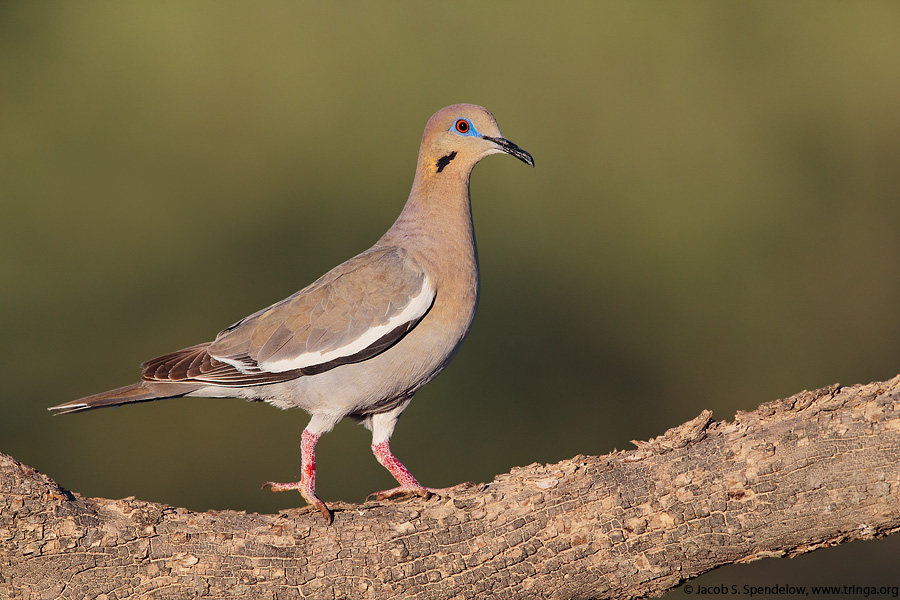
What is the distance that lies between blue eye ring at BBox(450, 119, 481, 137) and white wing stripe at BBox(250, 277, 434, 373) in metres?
0.69

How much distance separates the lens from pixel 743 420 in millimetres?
3088

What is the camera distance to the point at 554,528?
303 cm

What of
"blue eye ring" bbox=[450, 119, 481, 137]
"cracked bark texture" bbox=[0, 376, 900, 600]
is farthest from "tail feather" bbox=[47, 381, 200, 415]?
"blue eye ring" bbox=[450, 119, 481, 137]

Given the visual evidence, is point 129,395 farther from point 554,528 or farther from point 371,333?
point 554,528

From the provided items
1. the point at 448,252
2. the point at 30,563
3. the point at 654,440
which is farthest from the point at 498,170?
the point at 30,563

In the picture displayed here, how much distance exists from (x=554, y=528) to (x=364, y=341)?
107cm

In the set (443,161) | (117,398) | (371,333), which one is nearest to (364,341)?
(371,333)

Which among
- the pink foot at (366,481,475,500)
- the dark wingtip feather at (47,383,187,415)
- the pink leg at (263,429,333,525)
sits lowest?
the pink foot at (366,481,475,500)

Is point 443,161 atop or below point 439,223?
atop

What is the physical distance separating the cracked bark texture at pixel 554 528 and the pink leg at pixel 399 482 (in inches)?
6.0

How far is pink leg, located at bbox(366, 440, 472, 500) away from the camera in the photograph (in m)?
3.27

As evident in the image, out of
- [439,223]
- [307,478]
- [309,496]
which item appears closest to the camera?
[309,496]

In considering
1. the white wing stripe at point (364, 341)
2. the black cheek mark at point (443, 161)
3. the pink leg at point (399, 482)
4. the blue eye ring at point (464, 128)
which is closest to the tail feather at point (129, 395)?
the white wing stripe at point (364, 341)

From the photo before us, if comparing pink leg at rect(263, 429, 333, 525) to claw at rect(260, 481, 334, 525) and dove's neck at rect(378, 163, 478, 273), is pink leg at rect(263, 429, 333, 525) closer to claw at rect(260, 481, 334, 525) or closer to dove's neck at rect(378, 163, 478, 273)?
claw at rect(260, 481, 334, 525)
